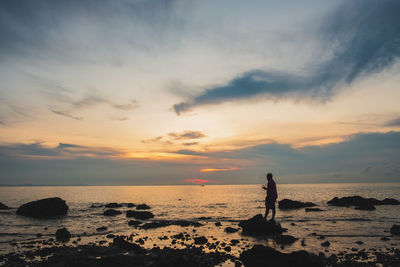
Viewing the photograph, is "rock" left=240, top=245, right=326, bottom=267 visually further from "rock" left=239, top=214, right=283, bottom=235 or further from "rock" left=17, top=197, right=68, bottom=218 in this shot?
"rock" left=17, top=197, right=68, bottom=218

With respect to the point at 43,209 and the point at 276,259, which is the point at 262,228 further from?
the point at 43,209

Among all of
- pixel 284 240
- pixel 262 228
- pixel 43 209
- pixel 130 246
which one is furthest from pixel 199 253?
pixel 43 209

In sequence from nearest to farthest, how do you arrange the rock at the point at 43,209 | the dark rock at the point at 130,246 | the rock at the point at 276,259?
the rock at the point at 276,259, the dark rock at the point at 130,246, the rock at the point at 43,209

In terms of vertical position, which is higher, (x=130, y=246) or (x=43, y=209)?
(x=130, y=246)

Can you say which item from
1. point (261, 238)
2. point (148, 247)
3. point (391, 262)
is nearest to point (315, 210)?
point (261, 238)

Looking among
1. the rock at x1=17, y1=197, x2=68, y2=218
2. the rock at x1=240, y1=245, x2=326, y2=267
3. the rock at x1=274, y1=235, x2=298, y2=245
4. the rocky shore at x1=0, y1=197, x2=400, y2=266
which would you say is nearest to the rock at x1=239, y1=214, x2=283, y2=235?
the rocky shore at x1=0, y1=197, x2=400, y2=266

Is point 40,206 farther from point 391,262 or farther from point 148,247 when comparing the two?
point 391,262

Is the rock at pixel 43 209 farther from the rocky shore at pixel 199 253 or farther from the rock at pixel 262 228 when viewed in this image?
the rock at pixel 262 228

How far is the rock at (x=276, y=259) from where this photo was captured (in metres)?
10.5

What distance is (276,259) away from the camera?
1103 cm

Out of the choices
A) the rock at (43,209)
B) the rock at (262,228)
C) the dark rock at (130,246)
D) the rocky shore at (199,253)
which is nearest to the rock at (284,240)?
the rocky shore at (199,253)

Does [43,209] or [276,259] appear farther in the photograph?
[43,209]

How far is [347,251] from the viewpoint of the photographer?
1481 centimetres

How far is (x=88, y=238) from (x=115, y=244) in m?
5.12
